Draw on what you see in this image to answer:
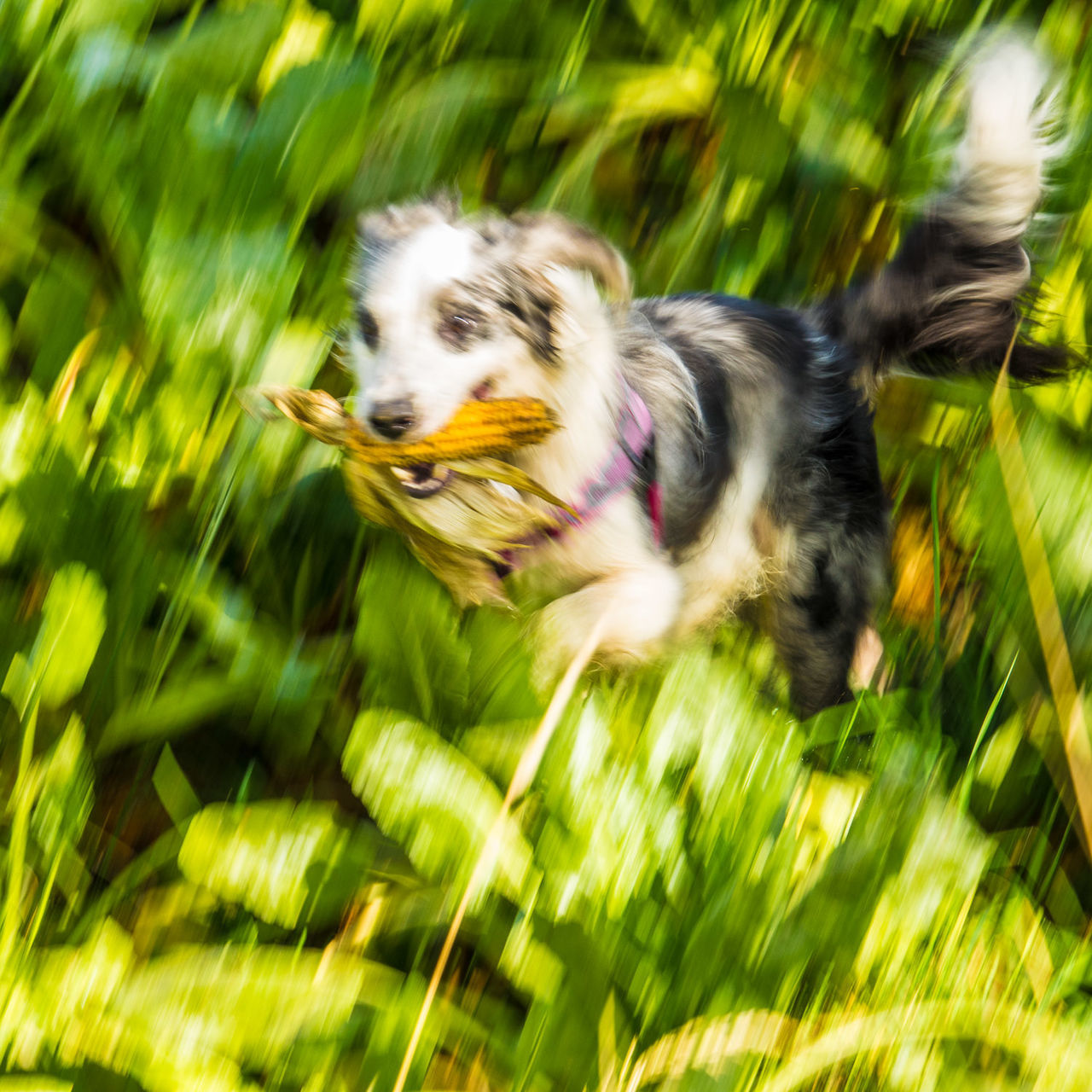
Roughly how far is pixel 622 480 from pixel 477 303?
1.52 feet

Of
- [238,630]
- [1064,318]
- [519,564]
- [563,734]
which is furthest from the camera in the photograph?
[1064,318]

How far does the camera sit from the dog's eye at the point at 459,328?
1935 millimetres

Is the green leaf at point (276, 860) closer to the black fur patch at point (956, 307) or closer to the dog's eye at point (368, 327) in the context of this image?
the dog's eye at point (368, 327)

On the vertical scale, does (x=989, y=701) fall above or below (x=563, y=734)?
above

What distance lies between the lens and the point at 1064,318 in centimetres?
232

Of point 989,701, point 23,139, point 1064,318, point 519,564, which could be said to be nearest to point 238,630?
point 519,564

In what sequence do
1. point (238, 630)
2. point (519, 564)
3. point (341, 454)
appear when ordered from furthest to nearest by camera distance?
point (519, 564), point (341, 454), point (238, 630)

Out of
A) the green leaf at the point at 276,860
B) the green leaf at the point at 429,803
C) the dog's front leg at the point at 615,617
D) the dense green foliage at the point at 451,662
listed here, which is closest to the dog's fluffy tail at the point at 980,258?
the dense green foliage at the point at 451,662

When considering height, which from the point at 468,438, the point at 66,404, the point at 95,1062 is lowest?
the point at 95,1062

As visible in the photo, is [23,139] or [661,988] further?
[23,139]

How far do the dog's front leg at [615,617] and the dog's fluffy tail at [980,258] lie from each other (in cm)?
73

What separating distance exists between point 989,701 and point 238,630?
136 cm

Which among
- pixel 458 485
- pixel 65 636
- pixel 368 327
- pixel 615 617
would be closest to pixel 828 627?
pixel 615 617

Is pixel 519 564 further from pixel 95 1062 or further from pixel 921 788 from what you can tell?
pixel 95 1062
